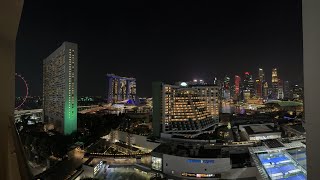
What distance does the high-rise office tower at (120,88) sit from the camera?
35.3 m

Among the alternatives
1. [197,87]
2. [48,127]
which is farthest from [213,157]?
[48,127]

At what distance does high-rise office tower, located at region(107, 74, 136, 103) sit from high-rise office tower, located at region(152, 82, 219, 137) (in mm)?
22111

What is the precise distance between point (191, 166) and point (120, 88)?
31652 mm

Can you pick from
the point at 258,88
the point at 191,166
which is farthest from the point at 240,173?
the point at 258,88

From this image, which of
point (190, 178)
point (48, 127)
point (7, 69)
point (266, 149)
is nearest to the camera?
point (7, 69)

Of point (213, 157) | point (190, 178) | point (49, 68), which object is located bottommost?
point (190, 178)

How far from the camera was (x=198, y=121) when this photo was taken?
43.8 ft

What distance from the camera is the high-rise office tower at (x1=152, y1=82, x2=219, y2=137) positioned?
12414mm

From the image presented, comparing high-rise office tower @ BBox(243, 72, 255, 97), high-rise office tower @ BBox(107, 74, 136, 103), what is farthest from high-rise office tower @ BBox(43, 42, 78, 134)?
high-rise office tower @ BBox(243, 72, 255, 97)

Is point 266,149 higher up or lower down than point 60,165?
higher up

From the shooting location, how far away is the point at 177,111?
13.2 m

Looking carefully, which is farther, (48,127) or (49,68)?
(49,68)

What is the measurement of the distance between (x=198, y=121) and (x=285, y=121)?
8.00 m

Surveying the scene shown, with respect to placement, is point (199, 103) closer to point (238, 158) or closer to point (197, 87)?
point (197, 87)
